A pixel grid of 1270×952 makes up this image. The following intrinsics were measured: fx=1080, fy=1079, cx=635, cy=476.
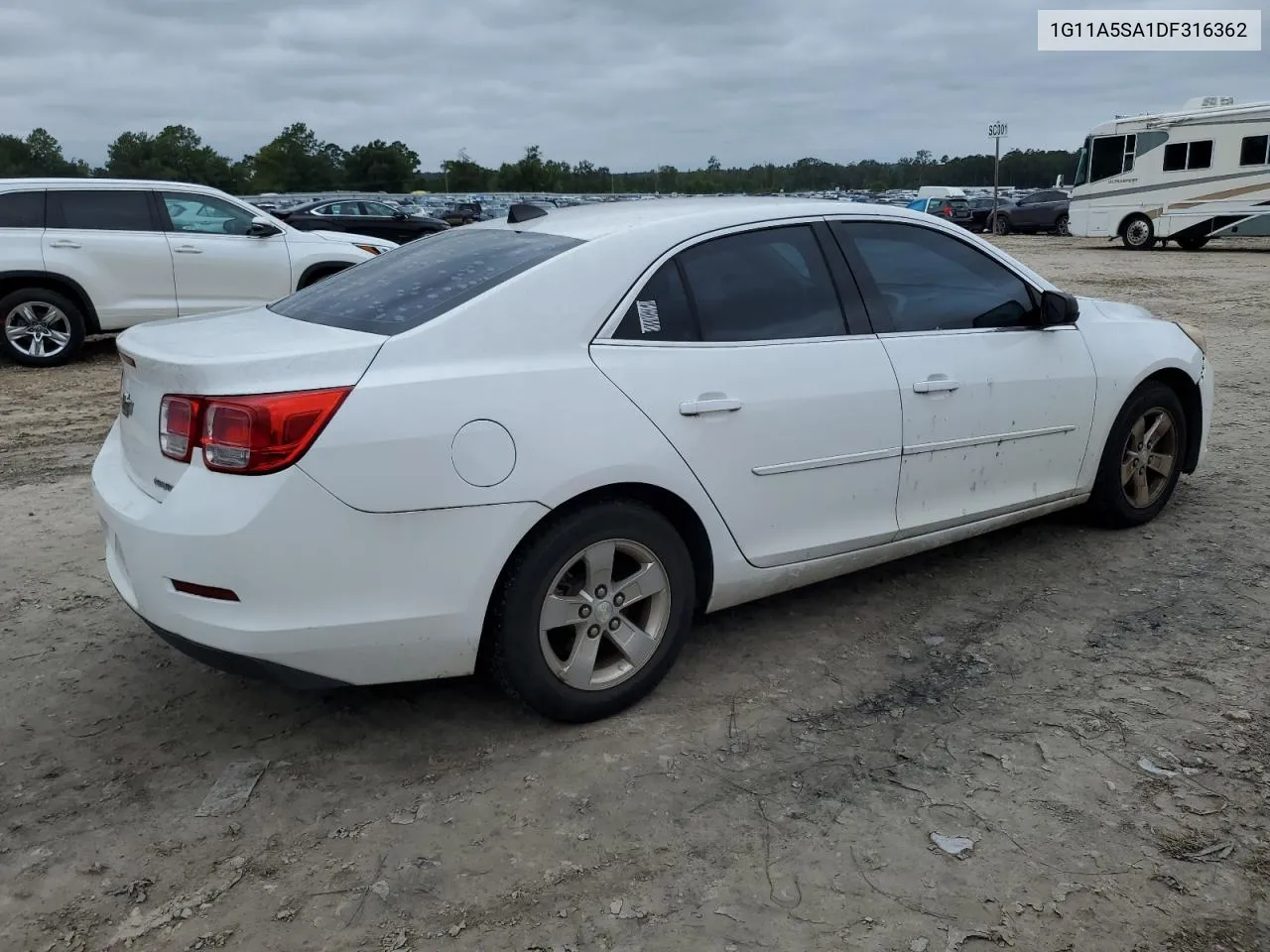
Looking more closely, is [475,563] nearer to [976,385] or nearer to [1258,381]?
[976,385]

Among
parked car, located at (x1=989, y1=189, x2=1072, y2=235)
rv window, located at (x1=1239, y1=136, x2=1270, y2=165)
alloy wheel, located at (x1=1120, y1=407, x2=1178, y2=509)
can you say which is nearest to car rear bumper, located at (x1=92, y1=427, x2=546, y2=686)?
alloy wheel, located at (x1=1120, y1=407, x2=1178, y2=509)

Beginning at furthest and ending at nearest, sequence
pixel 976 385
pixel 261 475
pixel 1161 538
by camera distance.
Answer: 1. pixel 1161 538
2. pixel 976 385
3. pixel 261 475

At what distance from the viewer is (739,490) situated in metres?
3.45

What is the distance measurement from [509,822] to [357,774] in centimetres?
53

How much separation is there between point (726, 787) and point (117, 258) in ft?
29.7

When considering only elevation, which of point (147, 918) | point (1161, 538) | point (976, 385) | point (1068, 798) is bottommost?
point (147, 918)

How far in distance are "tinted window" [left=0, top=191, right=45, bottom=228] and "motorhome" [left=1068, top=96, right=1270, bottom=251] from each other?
73.3 feet

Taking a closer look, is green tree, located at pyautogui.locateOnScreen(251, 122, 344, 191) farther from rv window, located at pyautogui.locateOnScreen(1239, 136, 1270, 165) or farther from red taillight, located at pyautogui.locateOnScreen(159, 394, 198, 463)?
red taillight, located at pyautogui.locateOnScreen(159, 394, 198, 463)

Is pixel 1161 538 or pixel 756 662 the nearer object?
pixel 756 662

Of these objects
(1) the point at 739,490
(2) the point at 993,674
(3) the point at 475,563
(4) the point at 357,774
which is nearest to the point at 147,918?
(4) the point at 357,774

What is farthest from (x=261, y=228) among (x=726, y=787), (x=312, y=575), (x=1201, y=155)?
(x=1201, y=155)

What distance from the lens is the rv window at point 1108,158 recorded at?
967 inches

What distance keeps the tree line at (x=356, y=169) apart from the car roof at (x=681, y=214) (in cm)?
6117

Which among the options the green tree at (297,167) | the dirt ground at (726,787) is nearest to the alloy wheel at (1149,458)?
the dirt ground at (726,787)
